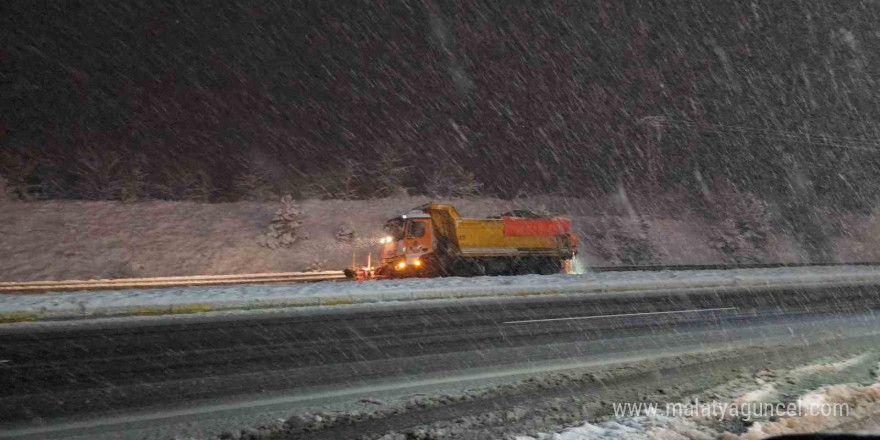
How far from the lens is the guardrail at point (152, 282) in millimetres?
18719

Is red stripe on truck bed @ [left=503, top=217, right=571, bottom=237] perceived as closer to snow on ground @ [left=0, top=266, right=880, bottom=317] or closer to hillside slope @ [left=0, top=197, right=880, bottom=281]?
snow on ground @ [left=0, top=266, right=880, bottom=317]

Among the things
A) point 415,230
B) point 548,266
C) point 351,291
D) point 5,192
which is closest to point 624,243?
point 548,266

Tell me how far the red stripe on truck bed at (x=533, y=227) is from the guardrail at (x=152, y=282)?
21.9 feet

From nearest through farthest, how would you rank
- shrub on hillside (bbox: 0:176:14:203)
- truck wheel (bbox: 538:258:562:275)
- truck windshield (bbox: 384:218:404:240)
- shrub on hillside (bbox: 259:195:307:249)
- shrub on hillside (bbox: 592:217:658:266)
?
truck windshield (bbox: 384:218:404:240), truck wheel (bbox: 538:258:562:275), shrub on hillside (bbox: 0:176:14:203), shrub on hillside (bbox: 259:195:307:249), shrub on hillside (bbox: 592:217:658:266)

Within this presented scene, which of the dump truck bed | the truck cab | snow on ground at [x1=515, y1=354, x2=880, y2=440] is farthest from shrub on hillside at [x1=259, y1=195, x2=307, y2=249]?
snow on ground at [x1=515, y1=354, x2=880, y2=440]

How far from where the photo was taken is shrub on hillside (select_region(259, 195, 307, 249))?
28.4 metres

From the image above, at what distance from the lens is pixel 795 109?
60750 mm

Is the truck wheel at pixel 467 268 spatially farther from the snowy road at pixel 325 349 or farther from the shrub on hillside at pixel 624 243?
the shrub on hillside at pixel 624 243

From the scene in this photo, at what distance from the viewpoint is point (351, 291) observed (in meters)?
15.1

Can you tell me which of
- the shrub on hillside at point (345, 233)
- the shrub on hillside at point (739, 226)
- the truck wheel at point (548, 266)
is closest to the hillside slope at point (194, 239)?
the shrub on hillside at point (345, 233)

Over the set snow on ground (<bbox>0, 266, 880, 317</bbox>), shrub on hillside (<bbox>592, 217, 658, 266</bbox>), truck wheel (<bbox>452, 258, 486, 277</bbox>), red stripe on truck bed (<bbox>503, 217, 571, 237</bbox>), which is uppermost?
shrub on hillside (<bbox>592, 217, 658, 266</bbox>)

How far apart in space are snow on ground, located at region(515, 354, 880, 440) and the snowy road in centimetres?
121

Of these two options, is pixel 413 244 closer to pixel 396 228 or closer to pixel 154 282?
pixel 396 228

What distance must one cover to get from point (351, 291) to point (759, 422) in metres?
11.0
